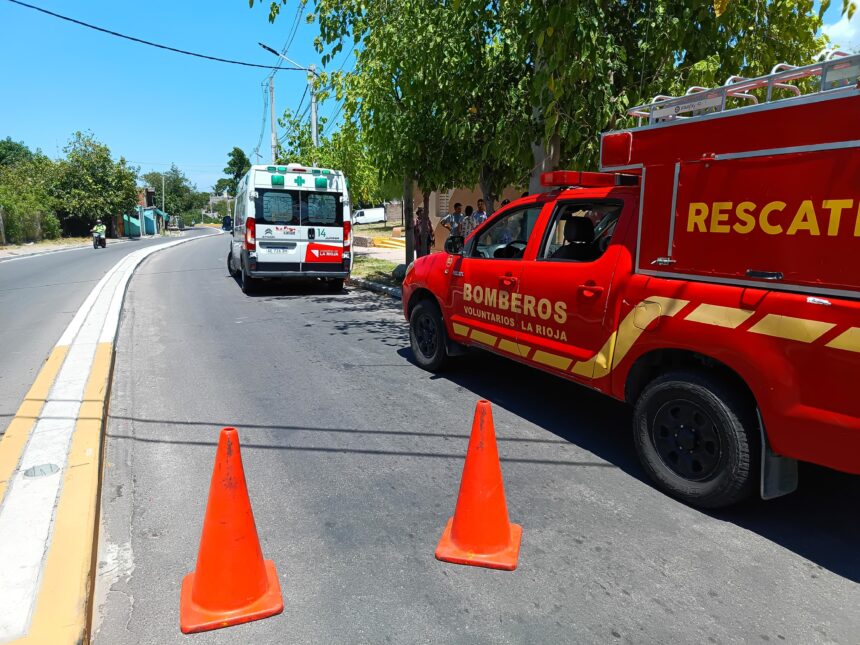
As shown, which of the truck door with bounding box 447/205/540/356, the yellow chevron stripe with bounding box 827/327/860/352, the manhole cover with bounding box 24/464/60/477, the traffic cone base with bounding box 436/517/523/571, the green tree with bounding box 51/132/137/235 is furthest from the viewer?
the green tree with bounding box 51/132/137/235

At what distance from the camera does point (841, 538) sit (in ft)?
10.6

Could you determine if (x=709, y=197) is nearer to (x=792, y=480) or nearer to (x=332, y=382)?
(x=792, y=480)

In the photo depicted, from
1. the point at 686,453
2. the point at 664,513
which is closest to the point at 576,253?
the point at 686,453

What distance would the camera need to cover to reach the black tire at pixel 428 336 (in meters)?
6.14

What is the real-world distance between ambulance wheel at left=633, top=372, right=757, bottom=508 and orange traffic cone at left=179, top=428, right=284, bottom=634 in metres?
2.35

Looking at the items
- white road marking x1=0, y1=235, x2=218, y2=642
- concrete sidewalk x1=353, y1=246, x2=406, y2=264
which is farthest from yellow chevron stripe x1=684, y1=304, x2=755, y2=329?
concrete sidewalk x1=353, y1=246, x2=406, y2=264

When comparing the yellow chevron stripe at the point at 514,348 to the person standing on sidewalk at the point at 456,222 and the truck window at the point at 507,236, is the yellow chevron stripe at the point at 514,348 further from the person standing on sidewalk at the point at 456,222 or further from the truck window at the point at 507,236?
the person standing on sidewalk at the point at 456,222

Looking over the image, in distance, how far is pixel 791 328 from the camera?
116 inches

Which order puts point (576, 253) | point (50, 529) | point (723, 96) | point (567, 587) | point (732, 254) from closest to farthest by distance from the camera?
point (567, 587) < point (50, 529) < point (732, 254) < point (723, 96) < point (576, 253)

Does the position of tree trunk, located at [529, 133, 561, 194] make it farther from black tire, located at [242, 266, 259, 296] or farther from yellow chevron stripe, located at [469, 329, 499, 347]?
black tire, located at [242, 266, 259, 296]

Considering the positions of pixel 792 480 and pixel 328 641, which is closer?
pixel 328 641

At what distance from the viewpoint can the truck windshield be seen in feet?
39.5

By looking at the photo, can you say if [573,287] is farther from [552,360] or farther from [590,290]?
[552,360]

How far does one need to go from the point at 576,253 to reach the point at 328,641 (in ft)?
10.4
